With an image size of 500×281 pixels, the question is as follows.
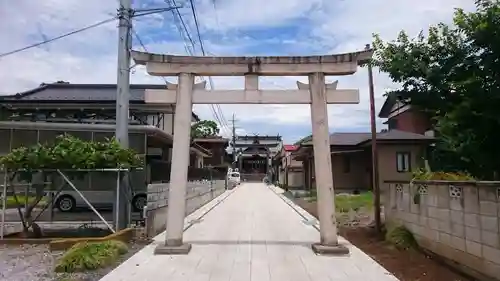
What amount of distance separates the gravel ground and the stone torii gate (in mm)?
1781

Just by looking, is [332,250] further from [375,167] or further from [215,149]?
[215,149]

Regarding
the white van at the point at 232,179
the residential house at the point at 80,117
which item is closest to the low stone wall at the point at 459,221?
the residential house at the point at 80,117

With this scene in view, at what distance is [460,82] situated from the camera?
305 inches

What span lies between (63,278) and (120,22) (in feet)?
22.1

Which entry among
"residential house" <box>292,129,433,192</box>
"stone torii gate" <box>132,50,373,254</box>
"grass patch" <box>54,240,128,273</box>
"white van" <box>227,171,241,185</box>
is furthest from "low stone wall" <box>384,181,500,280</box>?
"white van" <box>227,171,241,185</box>

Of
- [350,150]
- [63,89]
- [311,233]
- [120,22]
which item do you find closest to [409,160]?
[350,150]

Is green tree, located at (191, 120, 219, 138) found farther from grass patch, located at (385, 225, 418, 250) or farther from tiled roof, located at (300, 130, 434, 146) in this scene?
grass patch, located at (385, 225, 418, 250)

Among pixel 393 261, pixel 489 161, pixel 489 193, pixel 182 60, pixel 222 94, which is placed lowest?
pixel 393 261

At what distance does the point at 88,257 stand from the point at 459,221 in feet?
19.3

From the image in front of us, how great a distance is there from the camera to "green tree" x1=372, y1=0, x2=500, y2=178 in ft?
23.1

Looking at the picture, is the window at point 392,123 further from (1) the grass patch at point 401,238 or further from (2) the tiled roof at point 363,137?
(1) the grass patch at point 401,238

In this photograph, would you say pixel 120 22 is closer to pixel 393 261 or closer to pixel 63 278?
pixel 63 278

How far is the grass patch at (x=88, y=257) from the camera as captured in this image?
7.37 meters

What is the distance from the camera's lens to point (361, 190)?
Result: 2844cm
